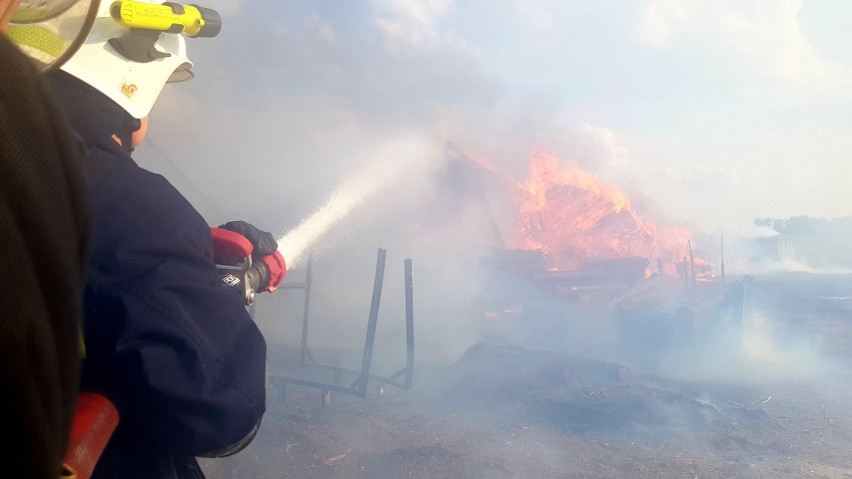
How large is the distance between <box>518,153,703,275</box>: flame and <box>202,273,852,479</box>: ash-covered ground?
5122mm

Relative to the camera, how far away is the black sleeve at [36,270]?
540mm

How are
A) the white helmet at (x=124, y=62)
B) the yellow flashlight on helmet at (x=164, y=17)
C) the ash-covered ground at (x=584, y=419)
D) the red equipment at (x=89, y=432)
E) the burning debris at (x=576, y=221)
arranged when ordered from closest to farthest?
the red equipment at (x=89, y=432), the white helmet at (x=124, y=62), the yellow flashlight on helmet at (x=164, y=17), the ash-covered ground at (x=584, y=419), the burning debris at (x=576, y=221)

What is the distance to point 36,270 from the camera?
23.5 inches

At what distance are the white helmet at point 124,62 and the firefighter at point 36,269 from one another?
135 centimetres

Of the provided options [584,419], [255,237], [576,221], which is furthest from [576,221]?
[255,237]

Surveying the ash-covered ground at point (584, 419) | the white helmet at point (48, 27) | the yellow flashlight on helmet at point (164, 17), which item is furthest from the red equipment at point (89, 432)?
the ash-covered ground at point (584, 419)

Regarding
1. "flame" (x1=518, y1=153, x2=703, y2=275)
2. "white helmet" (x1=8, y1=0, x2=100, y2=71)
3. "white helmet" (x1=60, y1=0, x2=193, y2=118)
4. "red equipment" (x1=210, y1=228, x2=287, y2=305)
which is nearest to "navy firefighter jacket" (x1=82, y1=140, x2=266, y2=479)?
"white helmet" (x1=8, y1=0, x2=100, y2=71)

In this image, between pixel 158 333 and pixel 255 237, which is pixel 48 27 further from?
pixel 255 237

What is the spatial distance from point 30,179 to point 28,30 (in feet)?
2.59

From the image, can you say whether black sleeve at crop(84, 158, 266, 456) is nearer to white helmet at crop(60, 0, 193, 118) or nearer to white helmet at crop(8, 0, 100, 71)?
white helmet at crop(8, 0, 100, 71)

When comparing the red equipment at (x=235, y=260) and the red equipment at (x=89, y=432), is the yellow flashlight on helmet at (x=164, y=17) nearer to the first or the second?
the red equipment at (x=235, y=260)

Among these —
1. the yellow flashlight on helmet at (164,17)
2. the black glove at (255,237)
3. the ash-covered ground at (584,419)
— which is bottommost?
the ash-covered ground at (584,419)

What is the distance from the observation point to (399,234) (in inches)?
631

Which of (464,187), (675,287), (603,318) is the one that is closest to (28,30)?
(603,318)
